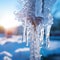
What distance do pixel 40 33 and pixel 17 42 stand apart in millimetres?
198

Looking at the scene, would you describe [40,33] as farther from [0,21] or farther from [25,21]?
[0,21]

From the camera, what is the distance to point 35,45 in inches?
94.9

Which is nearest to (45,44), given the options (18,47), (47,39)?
(47,39)

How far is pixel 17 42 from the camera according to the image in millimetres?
2395

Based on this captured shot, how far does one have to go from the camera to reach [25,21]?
2406 mm

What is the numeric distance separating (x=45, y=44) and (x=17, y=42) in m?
0.22

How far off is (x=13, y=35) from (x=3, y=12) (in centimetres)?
20

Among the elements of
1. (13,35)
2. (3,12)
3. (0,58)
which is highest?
(3,12)

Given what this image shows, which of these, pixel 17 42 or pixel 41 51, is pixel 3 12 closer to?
Result: pixel 17 42

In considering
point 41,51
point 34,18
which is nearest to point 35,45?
point 41,51

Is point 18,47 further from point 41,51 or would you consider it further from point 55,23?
point 55,23

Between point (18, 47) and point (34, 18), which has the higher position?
point (34, 18)

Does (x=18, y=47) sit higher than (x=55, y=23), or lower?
lower

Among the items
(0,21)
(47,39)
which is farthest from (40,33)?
(0,21)
